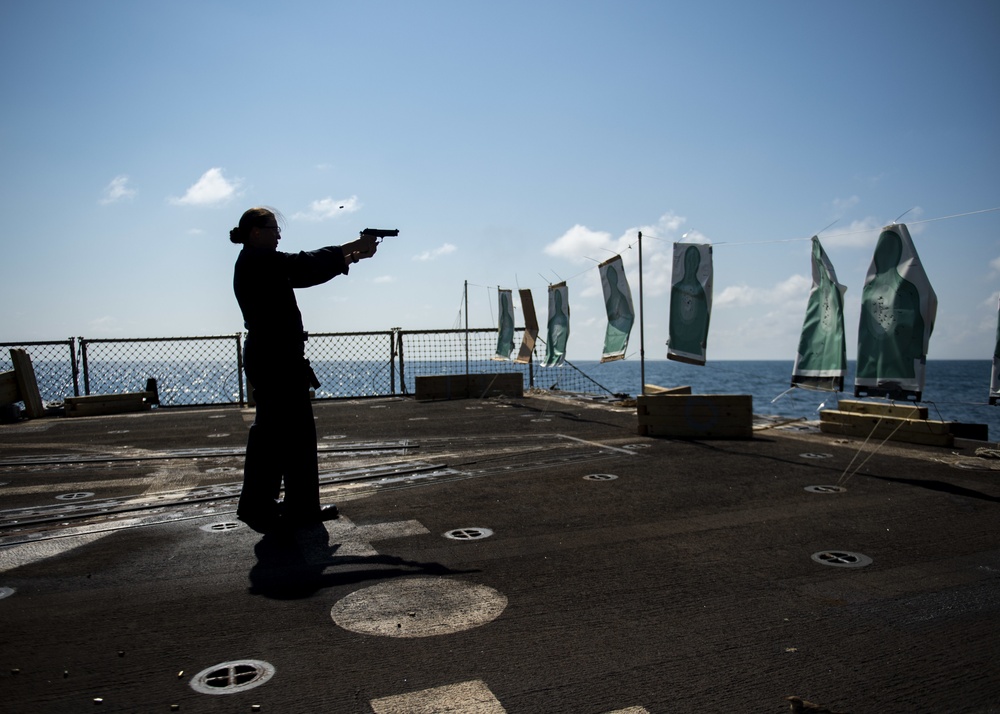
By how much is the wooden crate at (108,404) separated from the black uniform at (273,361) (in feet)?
39.6

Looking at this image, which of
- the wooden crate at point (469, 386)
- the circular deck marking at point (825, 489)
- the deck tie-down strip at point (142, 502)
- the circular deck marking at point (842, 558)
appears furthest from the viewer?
the wooden crate at point (469, 386)

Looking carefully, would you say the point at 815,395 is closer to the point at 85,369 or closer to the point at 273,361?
the point at 85,369

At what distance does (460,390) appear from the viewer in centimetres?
1697

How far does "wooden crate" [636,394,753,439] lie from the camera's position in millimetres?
9195

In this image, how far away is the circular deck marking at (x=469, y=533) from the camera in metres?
4.49

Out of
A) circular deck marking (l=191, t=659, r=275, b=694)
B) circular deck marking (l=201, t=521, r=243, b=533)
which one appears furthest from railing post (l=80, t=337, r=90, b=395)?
circular deck marking (l=191, t=659, r=275, b=694)

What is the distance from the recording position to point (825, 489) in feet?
19.4

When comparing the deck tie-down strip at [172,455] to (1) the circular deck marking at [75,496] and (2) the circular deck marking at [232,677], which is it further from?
(2) the circular deck marking at [232,677]

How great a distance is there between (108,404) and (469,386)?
8.43m

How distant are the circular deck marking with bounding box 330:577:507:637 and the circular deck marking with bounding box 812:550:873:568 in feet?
6.63

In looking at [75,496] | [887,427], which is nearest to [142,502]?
[75,496]

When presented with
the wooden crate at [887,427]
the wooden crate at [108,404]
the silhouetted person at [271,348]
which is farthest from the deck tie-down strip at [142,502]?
the wooden crate at [108,404]

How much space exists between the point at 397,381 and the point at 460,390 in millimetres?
2981

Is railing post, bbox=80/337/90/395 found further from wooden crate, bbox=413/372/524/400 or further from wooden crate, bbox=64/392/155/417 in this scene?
wooden crate, bbox=413/372/524/400
